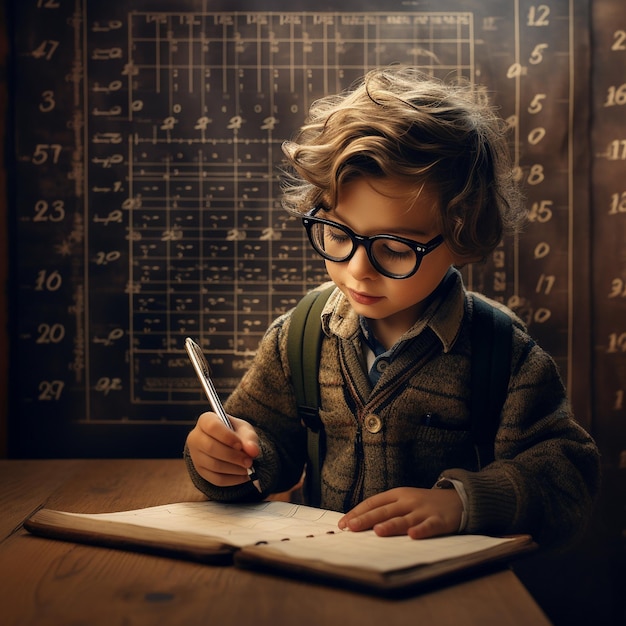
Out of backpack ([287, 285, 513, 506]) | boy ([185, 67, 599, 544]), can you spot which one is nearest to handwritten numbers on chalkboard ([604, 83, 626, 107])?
boy ([185, 67, 599, 544])

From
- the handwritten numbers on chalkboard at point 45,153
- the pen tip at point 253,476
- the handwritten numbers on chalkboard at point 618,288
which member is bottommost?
the pen tip at point 253,476

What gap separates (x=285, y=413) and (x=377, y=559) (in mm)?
446

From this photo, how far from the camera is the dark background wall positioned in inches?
57.1

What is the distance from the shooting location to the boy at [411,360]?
37.4 inches

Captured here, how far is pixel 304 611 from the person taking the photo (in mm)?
706

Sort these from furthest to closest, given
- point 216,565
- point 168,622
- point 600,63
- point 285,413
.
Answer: point 600,63 < point 285,413 < point 216,565 < point 168,622

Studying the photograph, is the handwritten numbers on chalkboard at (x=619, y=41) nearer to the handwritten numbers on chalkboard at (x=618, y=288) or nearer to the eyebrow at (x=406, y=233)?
the handwritten numbers on chalkboard at (x=618, y=288)

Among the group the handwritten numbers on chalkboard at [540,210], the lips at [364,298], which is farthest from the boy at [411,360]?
the handwritten numbers on chalkboard at [540,210]

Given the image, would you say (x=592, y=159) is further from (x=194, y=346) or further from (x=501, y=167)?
(x=194, y=346)

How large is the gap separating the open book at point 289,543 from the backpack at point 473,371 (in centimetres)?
17

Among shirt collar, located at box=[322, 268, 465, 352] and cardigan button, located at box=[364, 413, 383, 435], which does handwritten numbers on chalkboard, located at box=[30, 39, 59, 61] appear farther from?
cardigan button, located at box=[364, 413, 383, 435]

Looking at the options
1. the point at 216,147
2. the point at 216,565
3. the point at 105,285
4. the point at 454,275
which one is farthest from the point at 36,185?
the point at 216,565

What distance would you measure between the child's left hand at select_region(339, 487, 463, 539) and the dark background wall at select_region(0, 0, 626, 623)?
0.64m

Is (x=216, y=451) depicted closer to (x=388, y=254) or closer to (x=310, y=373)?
(x=310, y=373)
